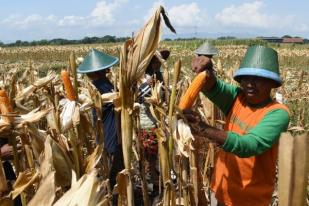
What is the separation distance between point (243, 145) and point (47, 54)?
113ft

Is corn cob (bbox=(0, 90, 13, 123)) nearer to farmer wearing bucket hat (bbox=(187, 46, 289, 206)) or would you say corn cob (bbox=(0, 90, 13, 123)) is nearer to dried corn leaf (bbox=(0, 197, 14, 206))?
dried corn leaf (bbox=(0, 197, 14, 206))

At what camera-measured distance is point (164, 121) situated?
227 centimetres

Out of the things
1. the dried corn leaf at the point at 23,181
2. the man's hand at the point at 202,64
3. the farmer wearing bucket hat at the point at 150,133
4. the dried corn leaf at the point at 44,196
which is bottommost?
the farmer wearing bucket hat at the point at 150,133

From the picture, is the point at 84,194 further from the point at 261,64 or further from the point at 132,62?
the point at 261,64

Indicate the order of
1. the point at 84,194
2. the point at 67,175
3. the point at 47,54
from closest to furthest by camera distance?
the point at 84,194, the point at 67,175, the point at 47,54

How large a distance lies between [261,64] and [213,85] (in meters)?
0.33

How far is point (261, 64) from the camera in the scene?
6.85ft

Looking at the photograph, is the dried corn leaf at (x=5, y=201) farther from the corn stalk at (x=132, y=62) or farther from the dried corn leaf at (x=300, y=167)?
the dried corn leaf at (x=300, y=167)

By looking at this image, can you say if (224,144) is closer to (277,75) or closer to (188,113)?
(188,113)

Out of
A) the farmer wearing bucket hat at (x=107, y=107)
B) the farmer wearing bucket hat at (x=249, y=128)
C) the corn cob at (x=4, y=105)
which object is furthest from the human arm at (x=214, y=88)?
the farmer wearing bucket hat at (x=107, y=107)

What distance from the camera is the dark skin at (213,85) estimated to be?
1853 millimetres

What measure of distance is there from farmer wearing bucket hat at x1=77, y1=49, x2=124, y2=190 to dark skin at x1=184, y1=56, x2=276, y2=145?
56.7 inches

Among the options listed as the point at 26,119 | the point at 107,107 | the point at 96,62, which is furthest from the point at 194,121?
the point at 96,62

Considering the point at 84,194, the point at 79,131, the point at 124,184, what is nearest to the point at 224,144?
the point at 124,184
